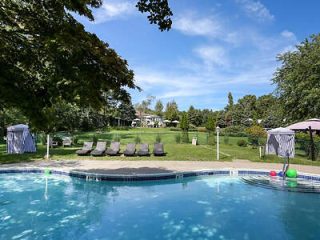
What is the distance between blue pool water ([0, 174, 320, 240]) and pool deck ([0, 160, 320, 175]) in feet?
3.81

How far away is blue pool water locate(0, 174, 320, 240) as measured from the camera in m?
7.05

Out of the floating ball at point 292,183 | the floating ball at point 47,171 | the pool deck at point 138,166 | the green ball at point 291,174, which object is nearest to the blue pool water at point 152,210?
the floating ball at point 47,171

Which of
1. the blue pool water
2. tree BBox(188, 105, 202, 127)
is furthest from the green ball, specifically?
tree BBox(188, 105, 202, 127)

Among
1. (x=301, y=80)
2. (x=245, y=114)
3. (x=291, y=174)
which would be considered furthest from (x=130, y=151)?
(x=245, y=114)

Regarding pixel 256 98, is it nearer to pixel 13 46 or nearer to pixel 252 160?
pixel 252 160

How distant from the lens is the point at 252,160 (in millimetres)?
16797

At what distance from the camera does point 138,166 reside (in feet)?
47.6

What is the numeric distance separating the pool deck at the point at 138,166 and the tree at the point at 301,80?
31.3 feet

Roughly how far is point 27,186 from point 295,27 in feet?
65.0

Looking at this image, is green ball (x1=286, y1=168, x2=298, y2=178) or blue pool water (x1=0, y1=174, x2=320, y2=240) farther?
green ball (x1=286, y1=168, x2=298, y2=178)

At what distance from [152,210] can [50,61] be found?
5628 mm

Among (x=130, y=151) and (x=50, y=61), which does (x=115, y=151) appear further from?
(x=50, y=61)

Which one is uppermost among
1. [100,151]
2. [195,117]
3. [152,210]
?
[195,117]

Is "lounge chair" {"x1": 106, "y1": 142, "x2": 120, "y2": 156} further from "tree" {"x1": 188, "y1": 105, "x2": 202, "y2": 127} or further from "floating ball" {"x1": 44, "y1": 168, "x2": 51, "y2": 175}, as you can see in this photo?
"tree" {"x1": 188, "y1": 105, "x2": 202, "y2": 127}
